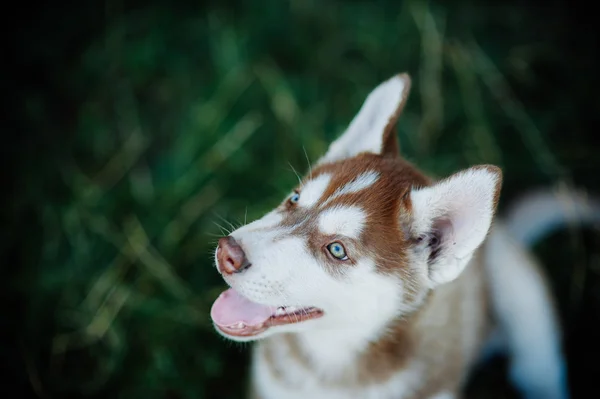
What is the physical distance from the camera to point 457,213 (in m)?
2.19

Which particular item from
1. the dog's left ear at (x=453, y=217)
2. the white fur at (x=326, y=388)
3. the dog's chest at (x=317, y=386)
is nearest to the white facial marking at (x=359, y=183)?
the dog's left ear at (x=453, y=217)

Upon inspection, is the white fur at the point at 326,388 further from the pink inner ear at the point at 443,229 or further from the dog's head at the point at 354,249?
the pink inner ear at the point at 443,229

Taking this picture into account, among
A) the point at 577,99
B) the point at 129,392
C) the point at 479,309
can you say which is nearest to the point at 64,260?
the point at 129,392

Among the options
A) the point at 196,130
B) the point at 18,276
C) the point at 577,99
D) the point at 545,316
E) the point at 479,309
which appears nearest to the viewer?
the point at 479,309

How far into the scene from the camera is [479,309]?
3055 millimetres

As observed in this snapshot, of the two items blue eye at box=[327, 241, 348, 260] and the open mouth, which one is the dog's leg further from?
the open mouth

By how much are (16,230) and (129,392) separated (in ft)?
4.43

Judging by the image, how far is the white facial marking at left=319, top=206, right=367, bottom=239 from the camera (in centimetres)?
225

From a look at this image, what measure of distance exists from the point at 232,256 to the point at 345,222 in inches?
18.6

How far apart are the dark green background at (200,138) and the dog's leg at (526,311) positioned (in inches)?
14.5

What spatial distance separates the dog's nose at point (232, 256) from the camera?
2127 mm

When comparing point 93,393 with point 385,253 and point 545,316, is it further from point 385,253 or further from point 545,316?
point 545,316

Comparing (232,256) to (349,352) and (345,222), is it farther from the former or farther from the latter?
(349,352)

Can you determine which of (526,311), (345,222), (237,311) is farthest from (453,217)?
(526,311)
